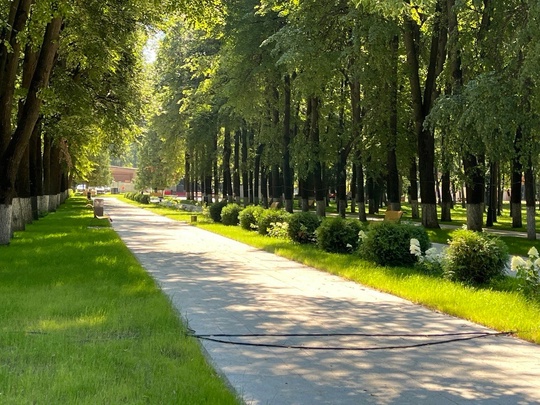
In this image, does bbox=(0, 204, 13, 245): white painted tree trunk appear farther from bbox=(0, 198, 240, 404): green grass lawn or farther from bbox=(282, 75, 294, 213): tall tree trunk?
bbox=(282, 75, 294, 213): tall tree trunk

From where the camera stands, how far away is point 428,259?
12359mm

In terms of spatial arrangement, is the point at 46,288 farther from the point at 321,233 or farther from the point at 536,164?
the point at 536,164

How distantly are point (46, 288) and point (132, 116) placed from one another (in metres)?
18.7

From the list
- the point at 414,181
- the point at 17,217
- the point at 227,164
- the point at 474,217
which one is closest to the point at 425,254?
the point at 474,217

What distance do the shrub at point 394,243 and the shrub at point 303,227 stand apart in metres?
4.76

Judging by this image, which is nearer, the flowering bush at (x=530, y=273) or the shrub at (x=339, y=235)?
the flowering bush at (x=530, y=273)

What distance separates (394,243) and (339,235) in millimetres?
2888

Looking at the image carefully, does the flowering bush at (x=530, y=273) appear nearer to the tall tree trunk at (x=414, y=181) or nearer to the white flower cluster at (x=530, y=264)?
the white flower cluster at (x=530, y=264)

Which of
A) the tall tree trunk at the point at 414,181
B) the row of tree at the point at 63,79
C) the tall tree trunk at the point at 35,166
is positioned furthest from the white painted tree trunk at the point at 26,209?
the tall tree trunk at the point at 414,181

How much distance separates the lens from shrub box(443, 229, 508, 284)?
10766 millimetres

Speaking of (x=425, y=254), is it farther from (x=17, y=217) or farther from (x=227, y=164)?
(x=227, y=164)

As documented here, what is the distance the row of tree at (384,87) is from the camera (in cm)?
1582

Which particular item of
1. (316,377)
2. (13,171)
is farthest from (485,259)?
(13,171)

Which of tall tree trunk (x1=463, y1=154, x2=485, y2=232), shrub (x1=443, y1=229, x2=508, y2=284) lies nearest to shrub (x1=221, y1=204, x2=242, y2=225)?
tall tree trunk (x1=463, y1=154, x2=485, y2=232)
